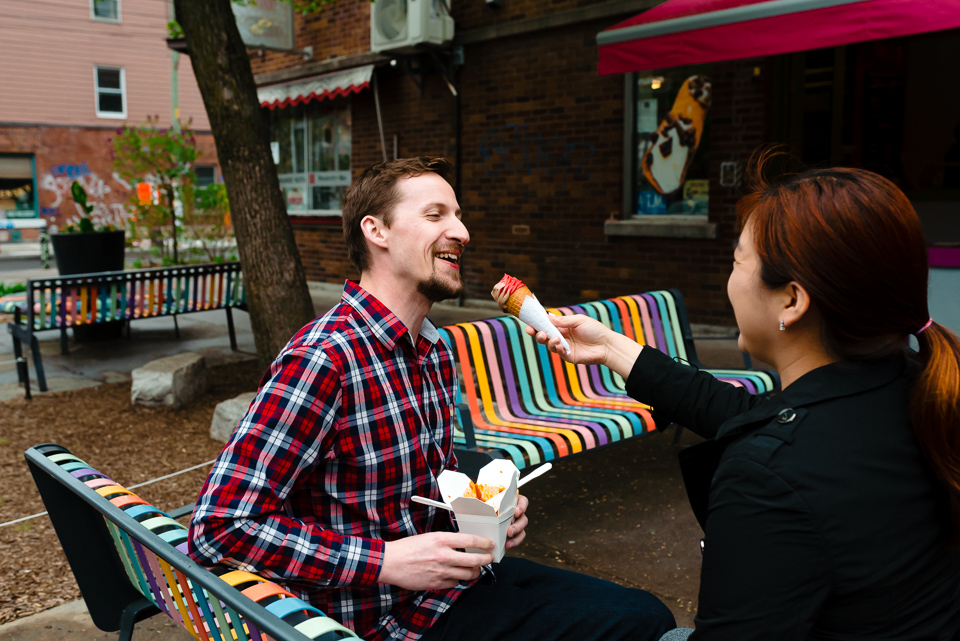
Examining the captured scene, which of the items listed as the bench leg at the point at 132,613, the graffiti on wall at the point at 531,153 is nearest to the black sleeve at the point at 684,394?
the bench leg at the point at 132,613

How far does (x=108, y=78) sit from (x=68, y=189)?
446 centimetres

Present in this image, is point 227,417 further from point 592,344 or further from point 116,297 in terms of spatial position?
point 592,344

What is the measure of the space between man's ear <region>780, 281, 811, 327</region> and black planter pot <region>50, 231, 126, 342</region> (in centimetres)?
880

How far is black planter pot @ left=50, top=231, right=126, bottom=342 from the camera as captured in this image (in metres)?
8.69

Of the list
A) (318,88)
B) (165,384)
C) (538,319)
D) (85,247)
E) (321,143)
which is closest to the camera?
(538,319)

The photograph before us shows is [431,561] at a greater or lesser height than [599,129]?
lesser

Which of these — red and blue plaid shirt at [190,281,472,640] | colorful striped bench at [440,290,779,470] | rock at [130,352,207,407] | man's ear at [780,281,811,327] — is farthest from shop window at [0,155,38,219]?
man's ear at [780,281,811,327]

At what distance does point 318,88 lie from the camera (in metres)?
12.8

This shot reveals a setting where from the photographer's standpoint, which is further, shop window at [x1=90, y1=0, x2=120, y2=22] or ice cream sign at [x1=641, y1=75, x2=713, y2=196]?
shop window at [x1=90, y1=0, x2=120, y2=22]

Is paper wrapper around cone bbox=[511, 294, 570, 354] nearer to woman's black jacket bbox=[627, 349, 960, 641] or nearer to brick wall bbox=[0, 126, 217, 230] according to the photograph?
woman's black jacket bbox=[627, 349, 960, 641]

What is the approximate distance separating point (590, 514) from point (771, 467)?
303 cm

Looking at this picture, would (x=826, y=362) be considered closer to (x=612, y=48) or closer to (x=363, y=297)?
(x=363, y=297)

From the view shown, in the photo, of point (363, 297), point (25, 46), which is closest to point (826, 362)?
point (363, 297)

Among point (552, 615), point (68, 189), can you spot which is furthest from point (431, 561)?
point (68, 189)
